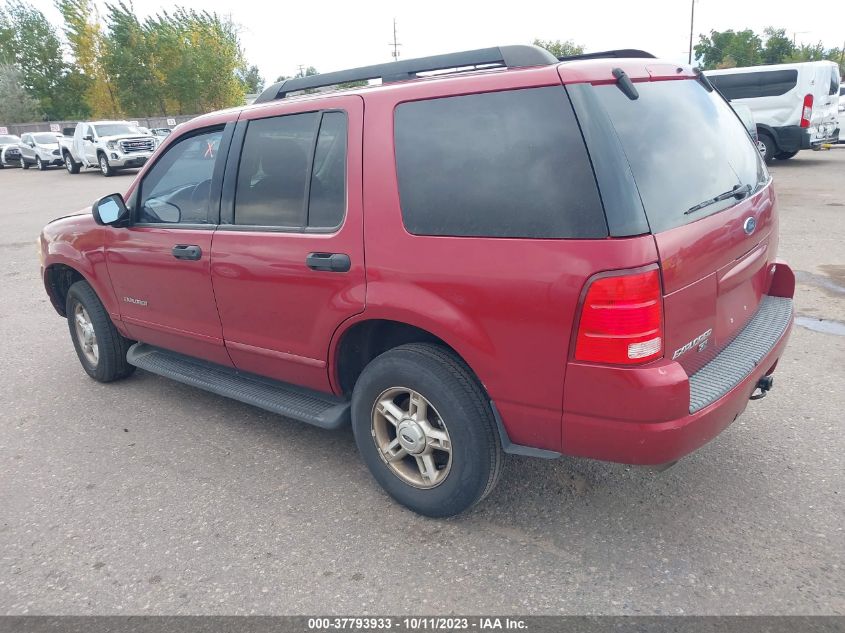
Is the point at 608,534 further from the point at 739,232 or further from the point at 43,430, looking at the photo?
the point at 43,430

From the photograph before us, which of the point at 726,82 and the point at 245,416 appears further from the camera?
the point at 726,82

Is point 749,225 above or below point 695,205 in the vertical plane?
below

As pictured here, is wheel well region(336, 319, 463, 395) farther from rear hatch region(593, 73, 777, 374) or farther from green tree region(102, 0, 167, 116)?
green tree region(102, 0, 167, 116)

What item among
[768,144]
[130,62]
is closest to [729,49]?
[130,62]

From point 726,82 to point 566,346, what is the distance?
53.5ft

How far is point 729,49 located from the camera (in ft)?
213

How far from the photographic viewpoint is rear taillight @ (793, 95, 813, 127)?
1479cm

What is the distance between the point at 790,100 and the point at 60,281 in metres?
15.6

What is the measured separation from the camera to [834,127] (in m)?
16.4

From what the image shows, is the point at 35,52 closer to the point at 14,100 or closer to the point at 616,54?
Answer: the point at 14,100

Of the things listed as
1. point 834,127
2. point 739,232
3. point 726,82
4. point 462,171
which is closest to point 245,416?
point 462,171

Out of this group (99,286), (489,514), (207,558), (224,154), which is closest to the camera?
(207,558)

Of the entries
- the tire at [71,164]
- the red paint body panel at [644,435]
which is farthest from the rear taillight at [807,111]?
the tire at [71,164]

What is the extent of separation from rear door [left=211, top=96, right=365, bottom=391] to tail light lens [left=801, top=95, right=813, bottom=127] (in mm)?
15071
